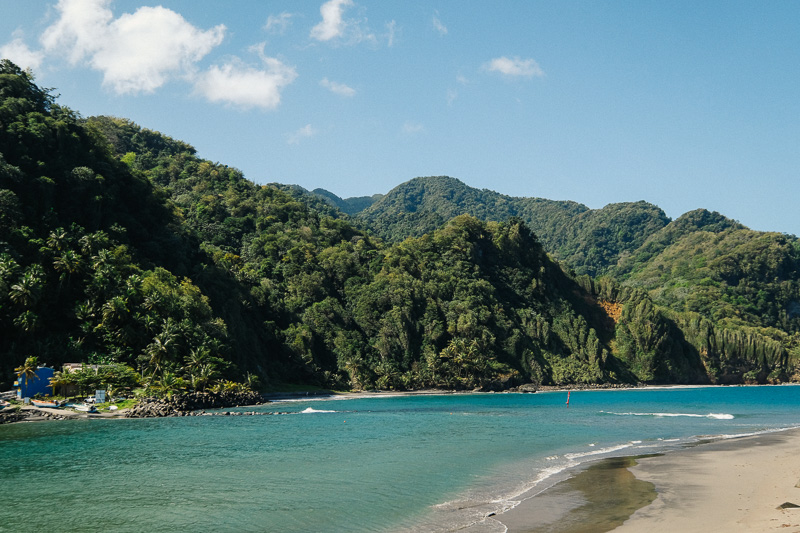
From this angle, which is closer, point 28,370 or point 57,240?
point 28,370

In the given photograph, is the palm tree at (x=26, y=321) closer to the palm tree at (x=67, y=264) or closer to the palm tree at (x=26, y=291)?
the palm tree at (x=26, y=291)

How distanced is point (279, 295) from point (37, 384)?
67.1 meters

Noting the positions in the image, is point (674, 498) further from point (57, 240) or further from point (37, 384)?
point (57, 240)

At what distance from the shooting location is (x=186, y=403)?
201 feet

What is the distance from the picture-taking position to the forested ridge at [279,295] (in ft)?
228

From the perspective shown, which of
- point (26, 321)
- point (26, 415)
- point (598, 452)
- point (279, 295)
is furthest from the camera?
point (279, 295)

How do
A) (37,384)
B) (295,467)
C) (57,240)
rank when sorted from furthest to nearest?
(57,240) → (37,384) → (295,467)

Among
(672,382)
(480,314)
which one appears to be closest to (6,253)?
(480,314)


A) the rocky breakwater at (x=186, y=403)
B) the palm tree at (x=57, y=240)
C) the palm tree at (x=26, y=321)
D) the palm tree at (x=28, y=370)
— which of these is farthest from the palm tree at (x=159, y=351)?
the palm tree at (x=57, y=240)

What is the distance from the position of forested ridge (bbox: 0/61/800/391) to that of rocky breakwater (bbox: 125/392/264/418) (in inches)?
93.3

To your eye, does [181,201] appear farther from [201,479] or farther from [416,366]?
[201,479]

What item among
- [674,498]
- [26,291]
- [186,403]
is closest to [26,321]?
[26,291]

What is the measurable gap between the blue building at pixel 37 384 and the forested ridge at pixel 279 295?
4.90m

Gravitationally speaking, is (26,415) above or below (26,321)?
below
